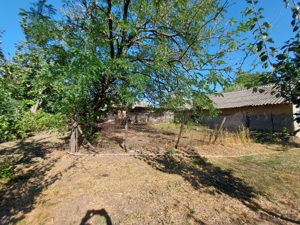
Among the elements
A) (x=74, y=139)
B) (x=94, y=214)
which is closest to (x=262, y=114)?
(x=74, y=139)

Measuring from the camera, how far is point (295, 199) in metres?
4.05

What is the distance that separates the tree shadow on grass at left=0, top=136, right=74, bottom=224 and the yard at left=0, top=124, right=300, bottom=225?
0.02 meters

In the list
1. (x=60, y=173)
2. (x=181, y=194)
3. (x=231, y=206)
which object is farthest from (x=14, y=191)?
(x=231, y=206)

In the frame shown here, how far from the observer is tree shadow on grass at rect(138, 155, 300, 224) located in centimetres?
379

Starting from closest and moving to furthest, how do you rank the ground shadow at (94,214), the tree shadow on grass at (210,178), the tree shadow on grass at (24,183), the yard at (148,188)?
the ground shadow at (94,214), the yard at (148,188), the tree shadow on grass at (24,183), the tree shadow on grass at (210,178)

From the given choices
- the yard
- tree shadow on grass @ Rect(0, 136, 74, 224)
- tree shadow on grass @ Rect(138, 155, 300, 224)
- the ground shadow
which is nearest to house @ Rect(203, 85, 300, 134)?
the yard

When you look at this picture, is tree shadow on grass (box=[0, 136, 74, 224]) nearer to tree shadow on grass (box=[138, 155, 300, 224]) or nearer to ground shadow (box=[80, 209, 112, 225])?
ground shadow (box=[80, 209, 112, 225])

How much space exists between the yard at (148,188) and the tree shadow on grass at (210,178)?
17 millimetres

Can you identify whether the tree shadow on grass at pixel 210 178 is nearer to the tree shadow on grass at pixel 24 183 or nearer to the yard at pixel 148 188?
the yard at pixel 148 188

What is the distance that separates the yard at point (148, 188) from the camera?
11.4 feet

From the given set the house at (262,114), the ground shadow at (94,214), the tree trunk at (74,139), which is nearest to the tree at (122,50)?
the tree trunk at (74,139)

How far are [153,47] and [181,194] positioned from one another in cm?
475

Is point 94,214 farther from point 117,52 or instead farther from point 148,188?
point 117,52

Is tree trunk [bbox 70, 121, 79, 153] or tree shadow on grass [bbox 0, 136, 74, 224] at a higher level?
tree trunk [bbox 70, 121, 79, 153]
